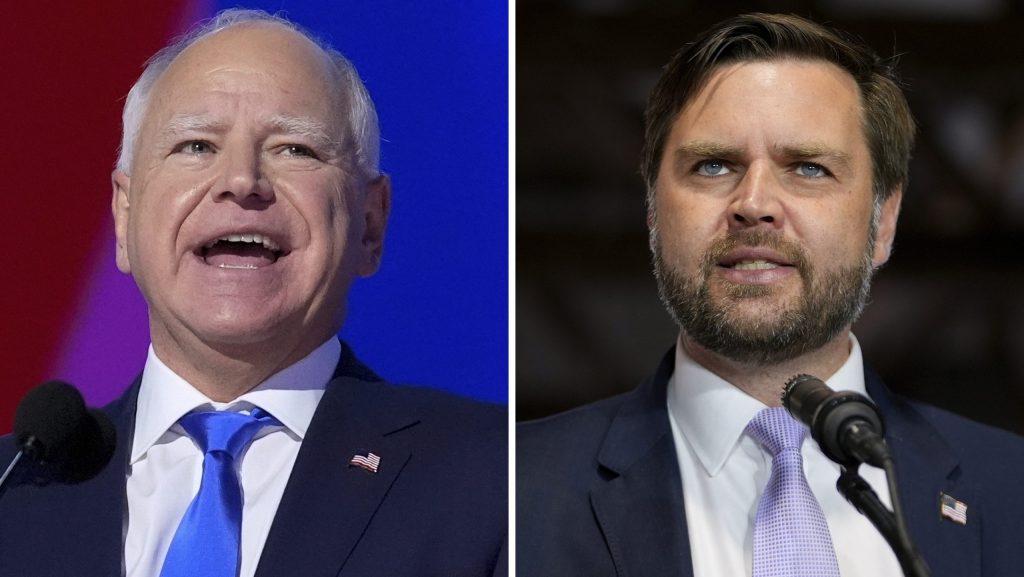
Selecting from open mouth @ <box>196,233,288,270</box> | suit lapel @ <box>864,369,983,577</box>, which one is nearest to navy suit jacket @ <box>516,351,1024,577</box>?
suit lapel @ <box>864,369,983,577</box>

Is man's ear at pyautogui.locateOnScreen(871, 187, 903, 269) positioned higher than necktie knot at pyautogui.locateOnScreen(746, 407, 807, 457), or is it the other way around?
man's ear at pyautogui.locateOnScreen(871, 187, 903, 269)

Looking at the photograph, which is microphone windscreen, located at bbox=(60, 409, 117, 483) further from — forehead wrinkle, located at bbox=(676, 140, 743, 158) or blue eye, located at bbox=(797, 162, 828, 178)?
blue eye, located at bbox=(797, 162, 828, 178)

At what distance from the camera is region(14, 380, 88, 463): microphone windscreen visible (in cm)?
278

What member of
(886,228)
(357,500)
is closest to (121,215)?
(357,500)

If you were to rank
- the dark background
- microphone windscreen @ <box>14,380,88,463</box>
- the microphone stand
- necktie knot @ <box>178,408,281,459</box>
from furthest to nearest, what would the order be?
1. the dark background
2. necktie knot @ <box>178,408,281,459</box>
3. microphone windscreen @ <box>14,380,88,463</box>
4. the microphone stand

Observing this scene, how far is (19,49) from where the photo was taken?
10.1 feet

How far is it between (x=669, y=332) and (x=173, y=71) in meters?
1.36

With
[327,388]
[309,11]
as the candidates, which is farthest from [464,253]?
[309,11]

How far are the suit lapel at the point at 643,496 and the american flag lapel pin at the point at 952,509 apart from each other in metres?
0.56

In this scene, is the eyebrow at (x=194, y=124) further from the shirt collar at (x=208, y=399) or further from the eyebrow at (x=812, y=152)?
the eyebrow at (x=812, y=152)

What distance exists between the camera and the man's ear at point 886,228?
3080mm

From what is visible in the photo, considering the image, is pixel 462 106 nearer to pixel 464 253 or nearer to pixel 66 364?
pixel 464 253

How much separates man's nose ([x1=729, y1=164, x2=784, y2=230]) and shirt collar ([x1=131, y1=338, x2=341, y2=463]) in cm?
102

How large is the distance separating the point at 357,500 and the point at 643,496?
637 mm
